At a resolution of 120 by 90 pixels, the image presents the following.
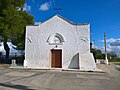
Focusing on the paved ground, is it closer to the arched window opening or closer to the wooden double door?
the wooden double door

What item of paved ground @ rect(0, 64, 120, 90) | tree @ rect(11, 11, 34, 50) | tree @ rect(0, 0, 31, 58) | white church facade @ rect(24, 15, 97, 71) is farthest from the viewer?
tree @ rect(11, 11, 34, 50)

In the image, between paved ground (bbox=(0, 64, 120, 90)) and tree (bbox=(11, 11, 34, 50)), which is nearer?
paved ground (bbox=(0, 64, 120, 90))

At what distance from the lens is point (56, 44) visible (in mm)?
20797

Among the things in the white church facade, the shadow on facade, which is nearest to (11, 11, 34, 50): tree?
the white church facade

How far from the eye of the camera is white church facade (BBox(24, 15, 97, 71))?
20.3 m

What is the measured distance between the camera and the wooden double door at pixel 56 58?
816 inches

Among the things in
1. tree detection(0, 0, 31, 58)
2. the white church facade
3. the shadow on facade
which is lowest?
the shadow on facade

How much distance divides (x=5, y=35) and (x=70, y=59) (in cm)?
865

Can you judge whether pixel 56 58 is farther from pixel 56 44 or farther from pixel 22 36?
pixel 22 36

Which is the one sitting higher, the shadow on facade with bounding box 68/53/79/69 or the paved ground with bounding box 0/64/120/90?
the shadow on facade with bounding box 68/53/79/69

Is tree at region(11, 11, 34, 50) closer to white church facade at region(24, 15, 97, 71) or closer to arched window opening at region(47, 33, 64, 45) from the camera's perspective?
white church facade at region(24, 15, 97, 71)

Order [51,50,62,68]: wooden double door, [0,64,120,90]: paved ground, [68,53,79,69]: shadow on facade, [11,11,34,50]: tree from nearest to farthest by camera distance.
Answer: [0,64,120,90]: paved ground, [68,53,79,69]: shadow on facade, [51,50,62,68]: wooden double door, [11,11,34,50]: tree

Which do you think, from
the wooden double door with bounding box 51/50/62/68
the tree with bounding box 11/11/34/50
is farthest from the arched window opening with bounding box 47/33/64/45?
the tree with bounding box 11/11/34/50

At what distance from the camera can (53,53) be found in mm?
20922
